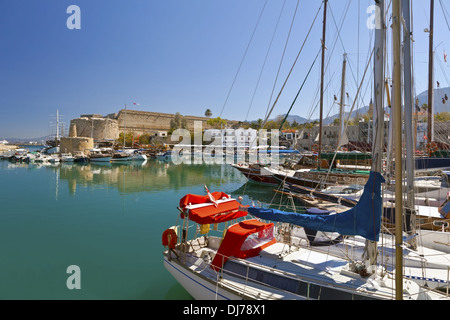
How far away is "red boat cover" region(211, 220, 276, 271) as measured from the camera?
745 centimetres

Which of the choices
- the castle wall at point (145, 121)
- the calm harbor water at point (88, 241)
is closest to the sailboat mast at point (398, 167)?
the calm harbor water at point (88, 241)

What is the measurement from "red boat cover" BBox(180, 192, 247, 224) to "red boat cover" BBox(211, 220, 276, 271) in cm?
47

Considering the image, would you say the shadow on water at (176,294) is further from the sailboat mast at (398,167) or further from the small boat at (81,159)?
the small boat at (81,159)

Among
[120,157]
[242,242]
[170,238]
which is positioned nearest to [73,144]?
→ [120,157]

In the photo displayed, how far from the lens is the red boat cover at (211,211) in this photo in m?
7.76

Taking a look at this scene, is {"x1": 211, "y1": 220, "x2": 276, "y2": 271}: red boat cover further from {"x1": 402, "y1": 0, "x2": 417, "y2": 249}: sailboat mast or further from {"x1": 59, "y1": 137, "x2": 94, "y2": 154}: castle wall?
{"x1": 59, "y1": 137, "x2": 94, "y2": 154}: castle wall

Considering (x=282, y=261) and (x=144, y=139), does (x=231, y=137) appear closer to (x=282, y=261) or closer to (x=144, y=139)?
(x=144, y=139)

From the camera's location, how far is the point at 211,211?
8031 mm

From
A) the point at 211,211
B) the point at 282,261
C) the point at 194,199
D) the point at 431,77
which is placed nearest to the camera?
the point at 282,261

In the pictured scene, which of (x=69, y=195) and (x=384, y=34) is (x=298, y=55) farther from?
(x=69, y=195)

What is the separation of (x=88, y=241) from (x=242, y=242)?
31.0ft

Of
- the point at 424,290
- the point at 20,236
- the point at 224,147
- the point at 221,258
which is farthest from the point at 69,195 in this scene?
the point at 224,147

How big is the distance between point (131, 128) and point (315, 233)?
101m

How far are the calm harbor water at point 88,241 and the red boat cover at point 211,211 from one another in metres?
2.78
